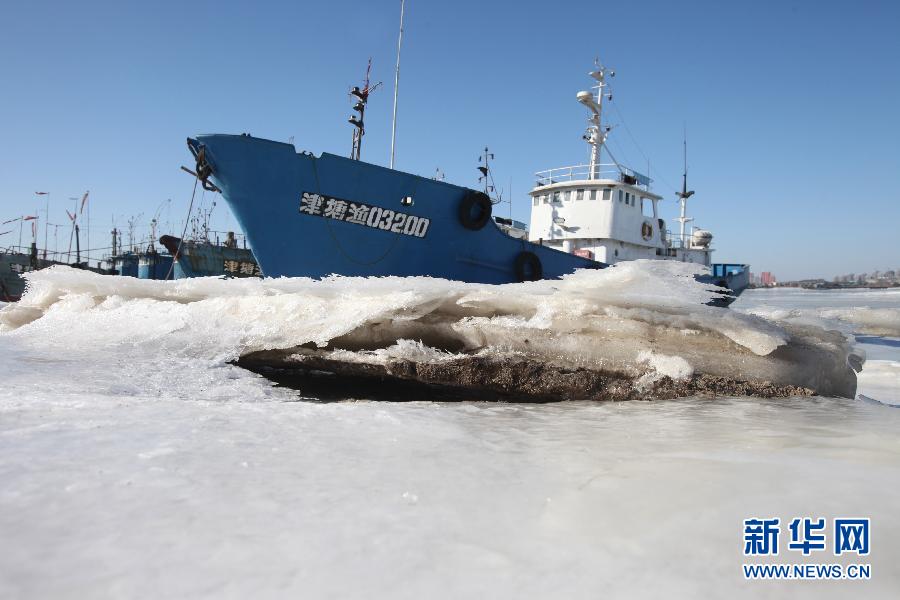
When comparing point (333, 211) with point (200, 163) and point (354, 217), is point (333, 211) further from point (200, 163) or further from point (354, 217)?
point (200, 163)

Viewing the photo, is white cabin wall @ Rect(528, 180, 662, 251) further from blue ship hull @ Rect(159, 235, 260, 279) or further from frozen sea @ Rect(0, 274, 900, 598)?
frozen sea @ Rect(0, 274, 900, 598)

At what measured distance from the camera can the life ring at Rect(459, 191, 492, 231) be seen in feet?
30.0

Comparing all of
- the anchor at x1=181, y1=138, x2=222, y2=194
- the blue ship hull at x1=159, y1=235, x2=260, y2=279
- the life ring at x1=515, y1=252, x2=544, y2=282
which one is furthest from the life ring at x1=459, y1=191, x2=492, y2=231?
the blue ship hull at x1=159, y1=235, x2=260, y2=279

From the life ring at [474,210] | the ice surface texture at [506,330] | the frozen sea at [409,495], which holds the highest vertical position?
the life ring at [474,210]

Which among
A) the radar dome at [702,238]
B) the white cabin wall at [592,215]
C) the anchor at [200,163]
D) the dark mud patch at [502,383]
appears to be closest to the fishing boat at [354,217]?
the anchor at [200,163]

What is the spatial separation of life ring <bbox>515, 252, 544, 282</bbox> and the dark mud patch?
7.55m

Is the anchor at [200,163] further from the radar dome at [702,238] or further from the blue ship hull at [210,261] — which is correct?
the radar dome at [702,238]

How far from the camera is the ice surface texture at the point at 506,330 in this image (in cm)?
217

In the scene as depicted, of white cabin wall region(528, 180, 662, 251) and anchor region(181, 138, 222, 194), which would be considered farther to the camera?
white cabin wall region(528, 180, 662, 251)

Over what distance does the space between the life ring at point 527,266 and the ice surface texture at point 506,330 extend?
718 centimetres

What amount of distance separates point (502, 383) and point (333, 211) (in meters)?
6.71

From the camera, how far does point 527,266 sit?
9969mm

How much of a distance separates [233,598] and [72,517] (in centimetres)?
39

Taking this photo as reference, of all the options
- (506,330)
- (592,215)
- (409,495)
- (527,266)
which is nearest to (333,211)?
(527,266)
